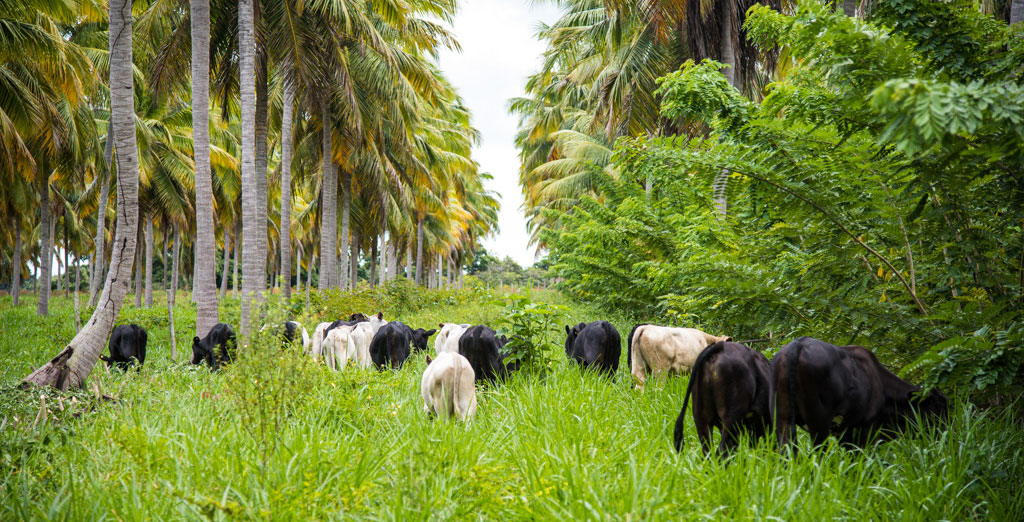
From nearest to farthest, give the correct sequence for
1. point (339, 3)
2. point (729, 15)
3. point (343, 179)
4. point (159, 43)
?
point (729, 15) < point (339, 3) < point (159, 43) < point (343, 179)

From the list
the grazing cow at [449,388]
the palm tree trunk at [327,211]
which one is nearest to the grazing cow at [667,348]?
the grazing cow at [449,388]

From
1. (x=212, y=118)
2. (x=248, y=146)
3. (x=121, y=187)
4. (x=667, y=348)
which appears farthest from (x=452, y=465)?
(x=212, y=118)

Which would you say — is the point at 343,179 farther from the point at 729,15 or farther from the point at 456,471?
the point at 456,471

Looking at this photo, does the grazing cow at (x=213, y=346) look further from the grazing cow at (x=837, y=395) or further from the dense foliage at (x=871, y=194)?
the grazing cow at (x=837, y=395)

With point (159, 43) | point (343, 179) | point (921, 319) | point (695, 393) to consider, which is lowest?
point (695, 393)

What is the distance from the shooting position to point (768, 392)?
304cm

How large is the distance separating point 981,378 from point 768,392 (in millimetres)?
1046

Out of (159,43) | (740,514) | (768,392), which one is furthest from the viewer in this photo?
(159,43)

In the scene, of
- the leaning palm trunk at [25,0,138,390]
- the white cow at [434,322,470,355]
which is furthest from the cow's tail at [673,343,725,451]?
the leaning palm trunk at [25,0,138,390]

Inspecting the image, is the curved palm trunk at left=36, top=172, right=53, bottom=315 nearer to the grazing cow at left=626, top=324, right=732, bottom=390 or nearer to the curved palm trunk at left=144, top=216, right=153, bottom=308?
the curved palm trunk at left=144, top=216, right=153, bottom=308

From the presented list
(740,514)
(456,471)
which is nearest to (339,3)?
(456,471)

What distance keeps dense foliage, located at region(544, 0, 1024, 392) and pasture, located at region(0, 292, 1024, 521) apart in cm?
57

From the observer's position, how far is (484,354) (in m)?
5.09

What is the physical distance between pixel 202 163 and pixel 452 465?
765 cm
